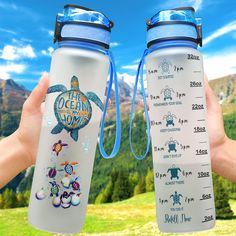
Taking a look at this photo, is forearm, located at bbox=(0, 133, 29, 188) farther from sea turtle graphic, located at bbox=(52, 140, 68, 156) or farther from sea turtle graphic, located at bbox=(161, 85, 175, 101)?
sea turtle graphic, located at bbox=(161, 85, 175, 101)

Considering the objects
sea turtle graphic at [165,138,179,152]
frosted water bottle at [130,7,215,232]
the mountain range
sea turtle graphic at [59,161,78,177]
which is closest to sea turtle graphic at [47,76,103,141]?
sea turtle graphic at [59,161,78,177]

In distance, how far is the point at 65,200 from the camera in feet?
9.98

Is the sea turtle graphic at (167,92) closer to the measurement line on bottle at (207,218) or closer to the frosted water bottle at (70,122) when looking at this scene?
the frosted water bottle at (70,122)

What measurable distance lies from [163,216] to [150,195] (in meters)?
18.0

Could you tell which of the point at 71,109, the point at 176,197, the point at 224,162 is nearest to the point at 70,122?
the point at 71,109

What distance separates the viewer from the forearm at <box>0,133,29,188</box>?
3843mm

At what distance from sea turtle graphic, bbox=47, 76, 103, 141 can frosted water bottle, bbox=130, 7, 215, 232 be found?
487 mm

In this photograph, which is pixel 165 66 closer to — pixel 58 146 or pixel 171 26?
pixel 171 26

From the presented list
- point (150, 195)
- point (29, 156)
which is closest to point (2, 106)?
point (150, 195)

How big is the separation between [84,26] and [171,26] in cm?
59

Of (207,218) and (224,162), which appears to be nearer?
(207,218)

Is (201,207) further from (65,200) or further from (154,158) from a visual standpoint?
(65,200)

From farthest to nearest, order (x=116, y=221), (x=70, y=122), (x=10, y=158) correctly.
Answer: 1. (x=116, y=221)
2. (x=10, y=158)
3. (x=70, y=122)

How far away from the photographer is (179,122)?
3.02 metres
